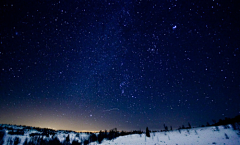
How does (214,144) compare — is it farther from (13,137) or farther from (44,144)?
(13,137)

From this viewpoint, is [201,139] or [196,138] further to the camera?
[196,138]

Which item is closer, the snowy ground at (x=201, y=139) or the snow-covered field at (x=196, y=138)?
the snowy ground at (x=201, y=139)

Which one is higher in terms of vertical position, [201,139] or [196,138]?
[201,139]

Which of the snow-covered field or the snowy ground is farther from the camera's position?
the snow-covered field

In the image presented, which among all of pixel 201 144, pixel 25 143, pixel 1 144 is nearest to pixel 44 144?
pixel 25 143

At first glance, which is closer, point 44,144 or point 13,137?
point 44,144

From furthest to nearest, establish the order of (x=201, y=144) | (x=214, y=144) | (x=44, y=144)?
(x=44, y=144) < (x=201, y=144) < (x=214, y=144)

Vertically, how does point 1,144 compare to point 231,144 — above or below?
below

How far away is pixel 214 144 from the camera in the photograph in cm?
2277

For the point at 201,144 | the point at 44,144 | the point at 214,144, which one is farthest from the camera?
the point at 44,144

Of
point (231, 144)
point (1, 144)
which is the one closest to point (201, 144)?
point (231, 144)

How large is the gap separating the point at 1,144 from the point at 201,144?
145 m

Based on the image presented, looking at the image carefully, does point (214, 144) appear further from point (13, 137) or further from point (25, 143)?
point (13, 137)

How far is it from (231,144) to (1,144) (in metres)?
150
